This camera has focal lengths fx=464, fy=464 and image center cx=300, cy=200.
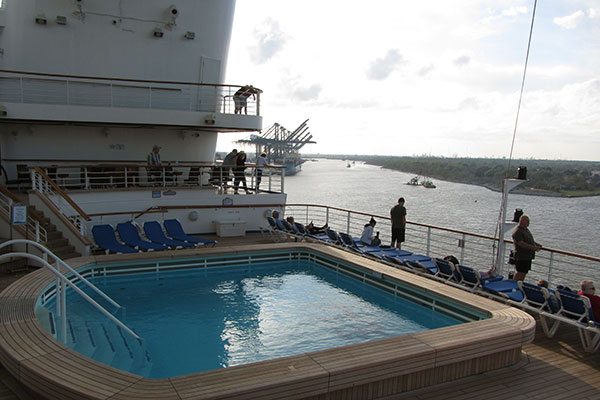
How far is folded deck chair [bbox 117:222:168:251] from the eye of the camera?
8.84 meters

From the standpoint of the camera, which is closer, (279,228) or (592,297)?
(592,297)

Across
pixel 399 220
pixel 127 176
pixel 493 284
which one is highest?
pixel 127 176

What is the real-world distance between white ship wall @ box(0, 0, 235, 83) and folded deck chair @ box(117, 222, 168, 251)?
4.23m

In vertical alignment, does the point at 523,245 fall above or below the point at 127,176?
below

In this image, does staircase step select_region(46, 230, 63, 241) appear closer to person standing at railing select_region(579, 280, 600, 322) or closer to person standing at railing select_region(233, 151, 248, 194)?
person standing at railing select_region(233, 151, 248, 194)

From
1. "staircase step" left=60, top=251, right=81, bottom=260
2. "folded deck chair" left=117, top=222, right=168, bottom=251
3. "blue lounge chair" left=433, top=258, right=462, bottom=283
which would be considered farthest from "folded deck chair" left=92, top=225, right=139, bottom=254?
"blue lounge chair" left=433, top=258, right=462, bottom=283

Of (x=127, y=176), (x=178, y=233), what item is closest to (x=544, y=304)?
(x=178, y=233)

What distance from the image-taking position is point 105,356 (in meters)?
4.83

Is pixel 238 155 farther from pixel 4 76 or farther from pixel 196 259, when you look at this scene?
pixel 4 76

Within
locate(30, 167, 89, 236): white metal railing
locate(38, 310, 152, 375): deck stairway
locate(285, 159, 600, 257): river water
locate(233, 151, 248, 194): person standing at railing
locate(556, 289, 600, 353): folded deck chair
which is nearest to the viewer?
locate(556, 289, 600, 353): folded deck chair

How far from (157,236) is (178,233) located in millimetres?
474

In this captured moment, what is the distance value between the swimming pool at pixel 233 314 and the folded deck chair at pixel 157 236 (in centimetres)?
99

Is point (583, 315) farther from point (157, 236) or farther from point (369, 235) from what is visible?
point (157, 236)

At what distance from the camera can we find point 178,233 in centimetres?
984
